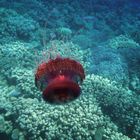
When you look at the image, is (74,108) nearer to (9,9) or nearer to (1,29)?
(1,29)

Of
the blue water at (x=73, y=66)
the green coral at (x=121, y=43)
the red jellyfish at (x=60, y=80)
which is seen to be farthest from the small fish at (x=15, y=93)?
the green coral at (x=121, y=43)

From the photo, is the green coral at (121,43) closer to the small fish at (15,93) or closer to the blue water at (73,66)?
the blue water at (73,66)

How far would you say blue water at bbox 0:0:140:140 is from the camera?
247 inches

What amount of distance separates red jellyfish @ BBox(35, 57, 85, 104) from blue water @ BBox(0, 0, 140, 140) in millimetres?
23

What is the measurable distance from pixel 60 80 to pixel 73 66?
0.32 metres

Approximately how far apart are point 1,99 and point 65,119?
160cm

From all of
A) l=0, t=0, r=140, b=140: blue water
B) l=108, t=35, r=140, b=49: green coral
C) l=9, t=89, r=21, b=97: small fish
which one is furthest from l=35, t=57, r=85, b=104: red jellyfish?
l=108, t=35, r=140, b=49: green coral

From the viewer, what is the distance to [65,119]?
20.6ft

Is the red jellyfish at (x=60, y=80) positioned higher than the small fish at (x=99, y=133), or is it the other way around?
the red jellyfish at (x=60, y=80)

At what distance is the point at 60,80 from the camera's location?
3.26 meters

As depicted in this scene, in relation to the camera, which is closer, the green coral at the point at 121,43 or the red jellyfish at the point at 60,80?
the red jellyfish at the point at 60,80

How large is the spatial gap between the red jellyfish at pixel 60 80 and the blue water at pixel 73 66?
0.9 inches

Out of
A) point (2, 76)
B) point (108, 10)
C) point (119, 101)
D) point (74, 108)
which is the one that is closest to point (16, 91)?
point (2, 76)

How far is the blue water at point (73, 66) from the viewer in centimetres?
627
